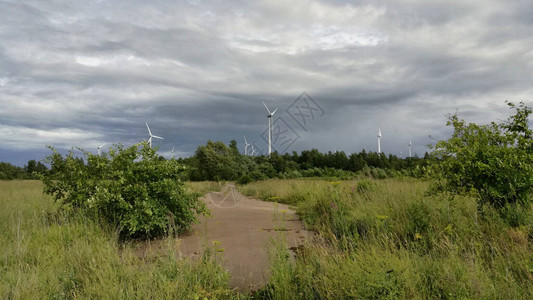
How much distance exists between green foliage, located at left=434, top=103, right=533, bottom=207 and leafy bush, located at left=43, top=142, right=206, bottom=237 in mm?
5707

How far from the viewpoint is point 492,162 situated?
25.0 feet

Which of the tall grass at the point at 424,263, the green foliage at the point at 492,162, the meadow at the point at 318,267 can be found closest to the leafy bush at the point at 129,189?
the meadow at the point at 318,267

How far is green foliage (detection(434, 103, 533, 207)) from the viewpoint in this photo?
755cm

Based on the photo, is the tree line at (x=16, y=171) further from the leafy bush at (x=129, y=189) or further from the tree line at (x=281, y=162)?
the leafy bush at (x=129, y=189)

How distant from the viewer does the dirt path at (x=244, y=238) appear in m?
6.18

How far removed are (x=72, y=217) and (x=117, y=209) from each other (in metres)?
1.01

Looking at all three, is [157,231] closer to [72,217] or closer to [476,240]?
[72,217]

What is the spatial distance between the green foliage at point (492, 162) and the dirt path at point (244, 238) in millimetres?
3479

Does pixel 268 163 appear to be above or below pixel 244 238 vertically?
above

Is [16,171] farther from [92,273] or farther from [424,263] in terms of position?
[424,263]

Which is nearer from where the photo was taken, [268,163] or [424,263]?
[424,263]

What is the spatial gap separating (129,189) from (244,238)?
2.70 metres

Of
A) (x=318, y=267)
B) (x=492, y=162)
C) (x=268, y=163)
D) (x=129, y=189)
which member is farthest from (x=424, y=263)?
(x=268, y=163)

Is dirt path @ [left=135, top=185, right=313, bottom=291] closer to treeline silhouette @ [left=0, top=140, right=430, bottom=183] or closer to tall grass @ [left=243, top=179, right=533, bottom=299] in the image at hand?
tall grass @ [left=243, top=179, right=533, bottom=299]
